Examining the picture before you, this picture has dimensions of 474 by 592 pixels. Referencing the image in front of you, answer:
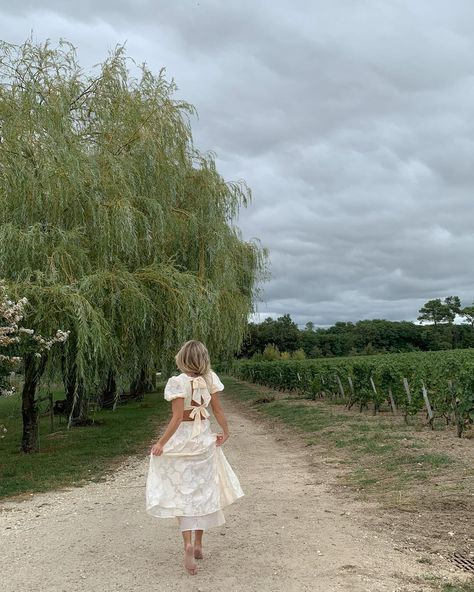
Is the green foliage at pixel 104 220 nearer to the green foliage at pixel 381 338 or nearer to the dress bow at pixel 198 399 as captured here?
the dress bow at pixel 198 399

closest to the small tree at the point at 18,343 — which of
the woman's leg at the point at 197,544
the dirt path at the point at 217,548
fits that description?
the dirt path at the point at 217,548

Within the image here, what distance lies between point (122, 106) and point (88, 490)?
7446 mm

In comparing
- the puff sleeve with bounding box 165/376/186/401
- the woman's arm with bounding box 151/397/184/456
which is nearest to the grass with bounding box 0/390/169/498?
the woman's arm with bounding box 151/397/184/456

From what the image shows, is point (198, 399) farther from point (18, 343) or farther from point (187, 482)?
point (18, 343)

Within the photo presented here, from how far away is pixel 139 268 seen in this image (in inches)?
440

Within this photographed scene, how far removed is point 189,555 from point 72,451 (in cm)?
913

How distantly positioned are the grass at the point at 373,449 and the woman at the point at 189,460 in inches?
128

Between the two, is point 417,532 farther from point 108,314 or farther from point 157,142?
point 157,142

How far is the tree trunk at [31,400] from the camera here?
35.1ft

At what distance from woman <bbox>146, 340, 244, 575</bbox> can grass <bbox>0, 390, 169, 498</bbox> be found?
4.70 m

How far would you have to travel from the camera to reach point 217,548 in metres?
5.15

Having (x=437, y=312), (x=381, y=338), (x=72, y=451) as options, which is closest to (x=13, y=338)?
(x=72, y=451)

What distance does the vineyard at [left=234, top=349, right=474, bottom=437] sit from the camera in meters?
12.1

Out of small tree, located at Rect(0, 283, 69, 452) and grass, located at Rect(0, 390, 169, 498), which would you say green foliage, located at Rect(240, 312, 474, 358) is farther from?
small tree, located at Rect(0, 283, 69, 452)
